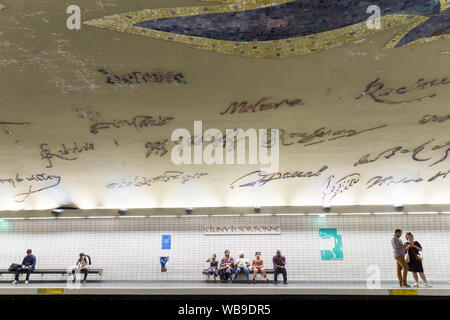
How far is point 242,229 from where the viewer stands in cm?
1036

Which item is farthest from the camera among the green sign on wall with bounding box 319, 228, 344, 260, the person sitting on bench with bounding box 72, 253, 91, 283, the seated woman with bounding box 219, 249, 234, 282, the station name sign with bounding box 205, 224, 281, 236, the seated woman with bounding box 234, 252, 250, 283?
the station name sign with bounding box 205, 224, 281, 236

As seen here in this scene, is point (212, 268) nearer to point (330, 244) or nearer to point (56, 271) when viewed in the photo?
point (330, 244)

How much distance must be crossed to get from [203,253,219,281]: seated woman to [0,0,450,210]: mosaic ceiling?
9.78ft

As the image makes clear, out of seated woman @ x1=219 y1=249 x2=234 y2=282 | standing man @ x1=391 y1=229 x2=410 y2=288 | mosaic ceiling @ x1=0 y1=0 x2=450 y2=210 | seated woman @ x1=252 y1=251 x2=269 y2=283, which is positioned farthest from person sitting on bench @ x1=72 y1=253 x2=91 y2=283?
standing man @ x1=391 y1=229 x2=410 y2=288

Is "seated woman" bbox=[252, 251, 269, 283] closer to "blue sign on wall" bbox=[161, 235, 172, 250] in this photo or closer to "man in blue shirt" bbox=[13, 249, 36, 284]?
"blue sign on wall" bbox=[161, 235, 172, 250]

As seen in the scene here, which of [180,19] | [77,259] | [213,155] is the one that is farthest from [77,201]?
[180,19]

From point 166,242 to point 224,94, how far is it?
691cm

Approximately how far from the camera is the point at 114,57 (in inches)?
170

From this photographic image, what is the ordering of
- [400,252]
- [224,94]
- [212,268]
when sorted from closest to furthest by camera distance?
Answer: [224,94]
[400,252]
[212,268]

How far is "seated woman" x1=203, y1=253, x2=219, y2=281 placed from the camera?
9609mm

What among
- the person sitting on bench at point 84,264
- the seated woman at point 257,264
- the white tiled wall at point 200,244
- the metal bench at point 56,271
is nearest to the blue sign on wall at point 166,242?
the white tiled wall at point 200,244

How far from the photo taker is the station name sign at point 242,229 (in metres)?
10.3

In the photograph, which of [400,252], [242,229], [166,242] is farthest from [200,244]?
[400,252]

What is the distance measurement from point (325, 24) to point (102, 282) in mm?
9917
